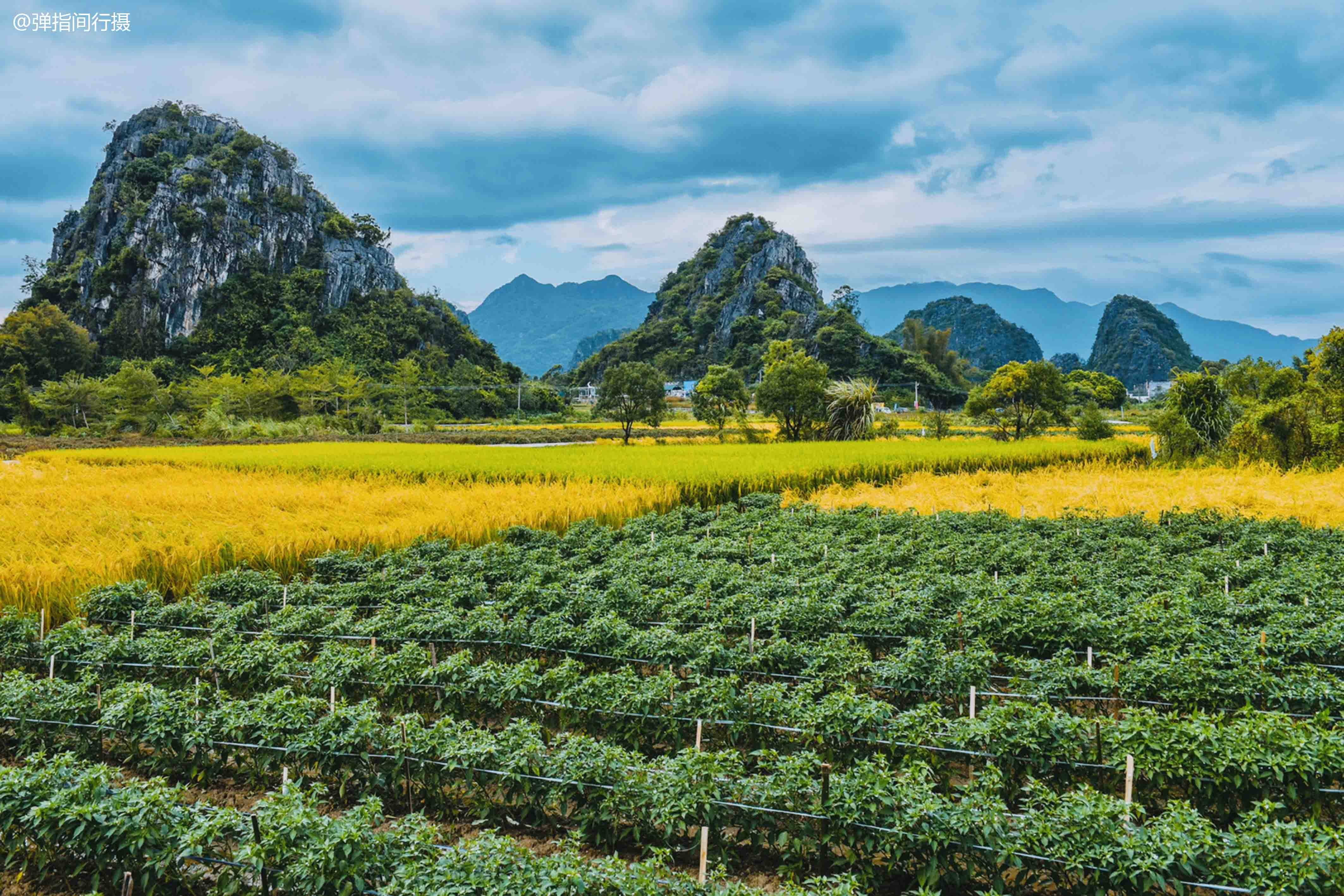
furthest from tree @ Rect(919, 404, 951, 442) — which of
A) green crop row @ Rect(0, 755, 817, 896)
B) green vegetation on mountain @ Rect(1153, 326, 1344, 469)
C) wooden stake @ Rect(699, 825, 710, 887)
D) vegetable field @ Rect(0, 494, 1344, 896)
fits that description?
green crop row @ Rect(0, 755, 817, 896)

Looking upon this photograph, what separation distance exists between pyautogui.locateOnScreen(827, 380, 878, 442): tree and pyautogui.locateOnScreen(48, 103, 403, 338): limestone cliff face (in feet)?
275

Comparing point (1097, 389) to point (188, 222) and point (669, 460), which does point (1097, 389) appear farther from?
point (188, 222)

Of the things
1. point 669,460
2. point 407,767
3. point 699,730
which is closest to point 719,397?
point 669,460

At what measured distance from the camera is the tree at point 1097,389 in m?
87.1

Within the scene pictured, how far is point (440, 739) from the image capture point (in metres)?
5.45

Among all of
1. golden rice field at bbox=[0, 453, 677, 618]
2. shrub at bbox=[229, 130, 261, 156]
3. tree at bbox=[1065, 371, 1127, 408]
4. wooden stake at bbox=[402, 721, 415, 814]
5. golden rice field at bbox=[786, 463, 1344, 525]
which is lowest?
wooden stake at bbox=[402, 721, 415, 814]

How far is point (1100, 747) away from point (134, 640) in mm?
9197

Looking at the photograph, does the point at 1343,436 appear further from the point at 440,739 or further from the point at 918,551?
the point at 440,739

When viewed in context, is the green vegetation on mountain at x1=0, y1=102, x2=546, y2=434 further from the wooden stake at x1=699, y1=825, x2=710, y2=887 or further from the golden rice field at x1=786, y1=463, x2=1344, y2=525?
the wooden stake at x1=699, y1=825, x2=710, y2=887

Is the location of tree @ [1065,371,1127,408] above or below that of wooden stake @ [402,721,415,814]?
above

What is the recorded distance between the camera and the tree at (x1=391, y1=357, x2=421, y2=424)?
7081cm

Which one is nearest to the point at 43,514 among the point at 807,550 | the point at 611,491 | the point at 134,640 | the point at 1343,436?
the point at 134,640

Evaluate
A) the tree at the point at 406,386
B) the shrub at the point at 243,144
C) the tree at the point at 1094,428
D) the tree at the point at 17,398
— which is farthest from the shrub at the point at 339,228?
the tree at the point at 1094,428

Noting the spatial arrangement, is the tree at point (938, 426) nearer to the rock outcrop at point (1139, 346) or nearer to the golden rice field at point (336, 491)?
the golden rice field at point (336, 491)
